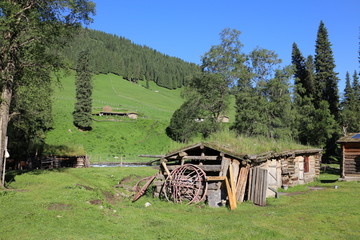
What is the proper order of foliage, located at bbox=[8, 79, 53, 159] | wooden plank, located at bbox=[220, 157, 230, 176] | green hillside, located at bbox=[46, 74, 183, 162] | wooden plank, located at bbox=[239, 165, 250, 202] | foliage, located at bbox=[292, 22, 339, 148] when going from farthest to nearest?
green hillside, located at bbox=[46, 74, 183, 162]
foliage, located at bbox=[292, 22, 339, 148]
foliage, located at bbox=[8, 79, 53, 159]
wooden plank, located at bbox=[239, 165, 250, 202]
wooden plank, located at bbox=[220, 157, 230, 176]

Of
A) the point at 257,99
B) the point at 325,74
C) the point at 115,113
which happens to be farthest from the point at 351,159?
the point at 115,113

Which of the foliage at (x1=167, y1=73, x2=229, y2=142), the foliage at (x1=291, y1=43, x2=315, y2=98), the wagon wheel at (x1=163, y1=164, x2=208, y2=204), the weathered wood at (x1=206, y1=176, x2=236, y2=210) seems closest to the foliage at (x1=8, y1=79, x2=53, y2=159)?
the wagon wheel at (x1=163, y1=164, x2=208, y2=204)

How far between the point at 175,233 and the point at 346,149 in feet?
79.0

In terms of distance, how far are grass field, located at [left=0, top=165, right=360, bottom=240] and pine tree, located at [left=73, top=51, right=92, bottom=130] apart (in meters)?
48.3

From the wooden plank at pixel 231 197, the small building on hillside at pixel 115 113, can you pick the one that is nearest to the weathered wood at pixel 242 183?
the wooden plank at pixel 231 197

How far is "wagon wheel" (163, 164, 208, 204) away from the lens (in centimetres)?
1748

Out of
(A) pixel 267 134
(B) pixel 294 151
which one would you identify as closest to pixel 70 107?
(A) pixel 267 134

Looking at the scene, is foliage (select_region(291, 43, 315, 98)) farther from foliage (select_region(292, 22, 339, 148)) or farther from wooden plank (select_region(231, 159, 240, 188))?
wooden plank (select_region(231, 159, 240, 188))

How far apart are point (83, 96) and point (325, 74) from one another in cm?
4599

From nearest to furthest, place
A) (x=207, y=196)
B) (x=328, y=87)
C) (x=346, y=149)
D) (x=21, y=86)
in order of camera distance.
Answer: (x=207, y=196) < (x=21, y=86) < (x=346, y=149) < (x=328, y=87)

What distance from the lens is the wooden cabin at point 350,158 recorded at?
28.5 m

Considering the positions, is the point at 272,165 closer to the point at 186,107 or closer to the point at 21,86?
the point at 186,107

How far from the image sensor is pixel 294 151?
2567cm

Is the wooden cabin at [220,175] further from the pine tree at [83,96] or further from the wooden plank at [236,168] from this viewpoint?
the pine tree at [83,96]
